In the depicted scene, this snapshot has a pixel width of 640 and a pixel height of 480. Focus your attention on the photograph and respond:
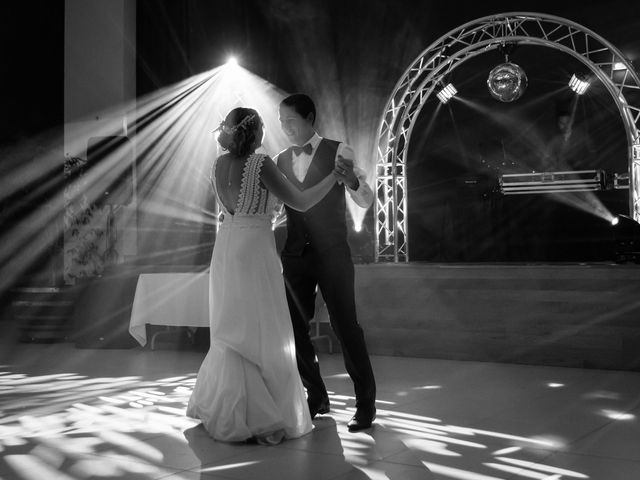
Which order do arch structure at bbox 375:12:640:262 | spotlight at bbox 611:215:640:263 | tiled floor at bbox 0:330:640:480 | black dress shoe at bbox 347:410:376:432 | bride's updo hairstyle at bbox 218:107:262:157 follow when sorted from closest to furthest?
1. tiled floor at bbox 0:330:640:480
2. bride's updo hairstyle at bbox 218:107:262:157
3. black dress shoe at bbox 347:410:376:432
4. spotlight at bbox 611:215:640:263
5. arch structure at bbox 375:12:640:262

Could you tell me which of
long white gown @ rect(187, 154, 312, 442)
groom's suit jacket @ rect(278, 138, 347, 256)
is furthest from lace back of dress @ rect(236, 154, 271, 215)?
groom's suit jacket @ rect(278, 138, 347, 256)

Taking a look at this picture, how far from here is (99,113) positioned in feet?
A: 34.9

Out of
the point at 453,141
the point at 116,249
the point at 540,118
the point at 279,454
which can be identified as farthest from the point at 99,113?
the point at 279,454

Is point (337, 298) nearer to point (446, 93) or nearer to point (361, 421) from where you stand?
point (361, 421)

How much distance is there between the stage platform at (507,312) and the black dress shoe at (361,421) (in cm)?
261

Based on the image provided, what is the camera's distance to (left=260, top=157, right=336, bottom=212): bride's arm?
11.7 feet

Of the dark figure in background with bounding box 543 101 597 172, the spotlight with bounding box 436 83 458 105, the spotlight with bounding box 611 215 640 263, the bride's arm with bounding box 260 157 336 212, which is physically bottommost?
the spotlight with bounding box 611 215 640 263

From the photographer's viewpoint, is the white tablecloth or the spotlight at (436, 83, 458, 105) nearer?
the white tablecloth

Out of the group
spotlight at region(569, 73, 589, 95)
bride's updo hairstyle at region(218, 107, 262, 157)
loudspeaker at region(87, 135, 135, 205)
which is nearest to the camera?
bride's updo hairstyle at region(218, 107, 262, 157)

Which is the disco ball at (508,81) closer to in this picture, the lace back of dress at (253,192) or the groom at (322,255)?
the groom at (322,255)

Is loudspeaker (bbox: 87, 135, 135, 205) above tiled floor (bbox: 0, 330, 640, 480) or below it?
above

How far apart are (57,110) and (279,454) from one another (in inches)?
355

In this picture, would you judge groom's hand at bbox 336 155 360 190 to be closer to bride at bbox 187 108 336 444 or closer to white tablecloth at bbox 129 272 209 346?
bride at bbox 187 108 336 444

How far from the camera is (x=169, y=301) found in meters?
7.19
